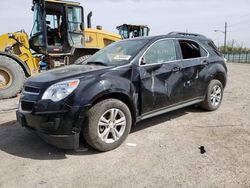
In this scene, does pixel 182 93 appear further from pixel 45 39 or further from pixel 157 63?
pixel 45 39

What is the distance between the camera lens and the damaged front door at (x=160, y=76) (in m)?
4.11

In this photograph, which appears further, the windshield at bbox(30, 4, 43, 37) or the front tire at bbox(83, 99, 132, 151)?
the windshield at bbox(30, 4, 43, 37)

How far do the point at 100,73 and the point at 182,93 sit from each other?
190 cm

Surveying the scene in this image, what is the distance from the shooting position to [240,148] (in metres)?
3.65

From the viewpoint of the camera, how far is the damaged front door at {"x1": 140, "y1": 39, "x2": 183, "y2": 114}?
411 centimetres

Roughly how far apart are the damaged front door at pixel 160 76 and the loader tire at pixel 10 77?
16.2 feet

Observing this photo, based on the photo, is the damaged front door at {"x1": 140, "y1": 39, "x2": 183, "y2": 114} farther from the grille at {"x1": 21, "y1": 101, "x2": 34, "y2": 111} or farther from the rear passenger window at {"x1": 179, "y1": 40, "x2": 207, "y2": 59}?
the grille at {"x1": 21, "y1": 101, "x2": 34, "y2": 111}

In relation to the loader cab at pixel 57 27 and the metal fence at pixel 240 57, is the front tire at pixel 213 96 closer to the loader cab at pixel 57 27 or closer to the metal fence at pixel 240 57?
the loader cab at pixel 57 27

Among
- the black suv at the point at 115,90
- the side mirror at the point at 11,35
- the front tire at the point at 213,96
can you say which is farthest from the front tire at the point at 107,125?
the side mirror at the point at 11,35

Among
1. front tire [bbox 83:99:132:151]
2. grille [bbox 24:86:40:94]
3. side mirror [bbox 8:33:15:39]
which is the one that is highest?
side mirror [bbox 8:33:15:39]

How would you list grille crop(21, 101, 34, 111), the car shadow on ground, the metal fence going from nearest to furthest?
grille crop(21, 101, 34, 111) → the car shadow on ground → the metal fence

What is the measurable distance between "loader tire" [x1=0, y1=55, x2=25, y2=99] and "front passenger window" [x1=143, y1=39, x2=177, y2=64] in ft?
16.1

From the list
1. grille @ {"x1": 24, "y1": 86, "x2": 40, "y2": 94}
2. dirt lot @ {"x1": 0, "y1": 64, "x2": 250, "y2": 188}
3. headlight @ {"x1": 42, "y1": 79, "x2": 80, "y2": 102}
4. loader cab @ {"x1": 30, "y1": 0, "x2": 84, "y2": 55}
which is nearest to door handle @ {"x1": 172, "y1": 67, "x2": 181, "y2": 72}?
dirt lot @ {"x1": 0, "y1": 64, "x2": 250, "y2": 188}

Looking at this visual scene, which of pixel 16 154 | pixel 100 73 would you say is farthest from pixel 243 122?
pixel 16 154
